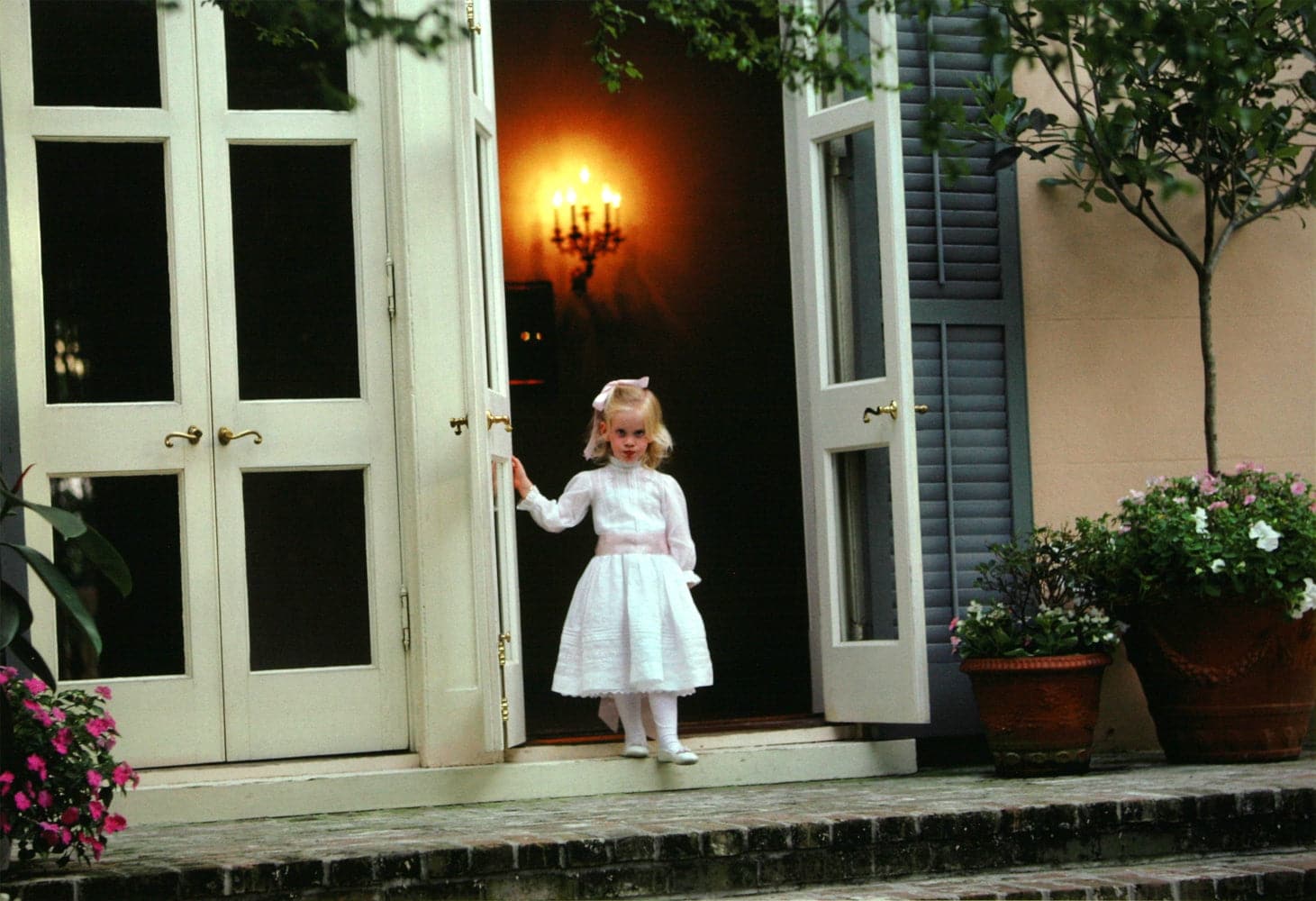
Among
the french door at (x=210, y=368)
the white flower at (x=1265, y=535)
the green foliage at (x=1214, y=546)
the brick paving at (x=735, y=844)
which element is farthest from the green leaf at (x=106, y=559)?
the white flower at (x=1265, y=535)

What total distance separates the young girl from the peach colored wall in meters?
1.41

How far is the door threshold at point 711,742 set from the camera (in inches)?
217

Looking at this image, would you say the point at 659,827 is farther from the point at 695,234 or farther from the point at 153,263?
the point at 695,234

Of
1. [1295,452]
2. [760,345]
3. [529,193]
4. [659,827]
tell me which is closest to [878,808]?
[659,827]

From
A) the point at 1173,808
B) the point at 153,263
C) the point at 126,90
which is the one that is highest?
the point at 126,90

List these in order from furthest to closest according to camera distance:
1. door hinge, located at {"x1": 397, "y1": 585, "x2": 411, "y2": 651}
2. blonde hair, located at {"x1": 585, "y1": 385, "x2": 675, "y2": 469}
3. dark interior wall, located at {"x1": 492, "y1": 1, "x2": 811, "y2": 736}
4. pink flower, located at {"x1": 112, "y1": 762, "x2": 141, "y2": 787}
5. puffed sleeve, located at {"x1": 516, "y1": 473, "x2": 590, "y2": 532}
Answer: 1. dark interior wall, located at {"x1": 492, "y1": 1, "x2": 811, "y2": 736}
2. blonde hair, located at {"x1": 585, "y1": 385, "x2": 675, "y2": 469}
3. puffed sleeve, located at {"x1": 516, "y1": 473, "x2": 590, "y2": 532}
4. door hinge, located at {"x1": 397, "y1": 585, "x2": 411, "y2": 651}
5. pink flower, located at {"x1": 112, "y1": 762, "x2": 141, "y2": 787}

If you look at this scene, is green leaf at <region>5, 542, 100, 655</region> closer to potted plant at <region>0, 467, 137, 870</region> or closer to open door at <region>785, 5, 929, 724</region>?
potted plant at <region>0, 467, 137, 870</region>

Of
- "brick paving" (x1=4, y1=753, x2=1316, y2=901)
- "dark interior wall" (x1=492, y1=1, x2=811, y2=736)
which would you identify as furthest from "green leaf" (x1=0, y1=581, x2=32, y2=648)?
"dark interior wall" (x1=492, y1=1, x2=811, y2=736)

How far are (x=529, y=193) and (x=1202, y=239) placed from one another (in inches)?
153

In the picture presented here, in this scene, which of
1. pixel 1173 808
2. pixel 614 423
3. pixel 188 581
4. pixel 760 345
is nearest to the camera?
pixel 1173 808

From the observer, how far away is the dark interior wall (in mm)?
8836

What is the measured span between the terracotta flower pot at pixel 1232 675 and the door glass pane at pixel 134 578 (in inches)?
119

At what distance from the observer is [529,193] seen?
927cm

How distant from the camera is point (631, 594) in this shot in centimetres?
556
